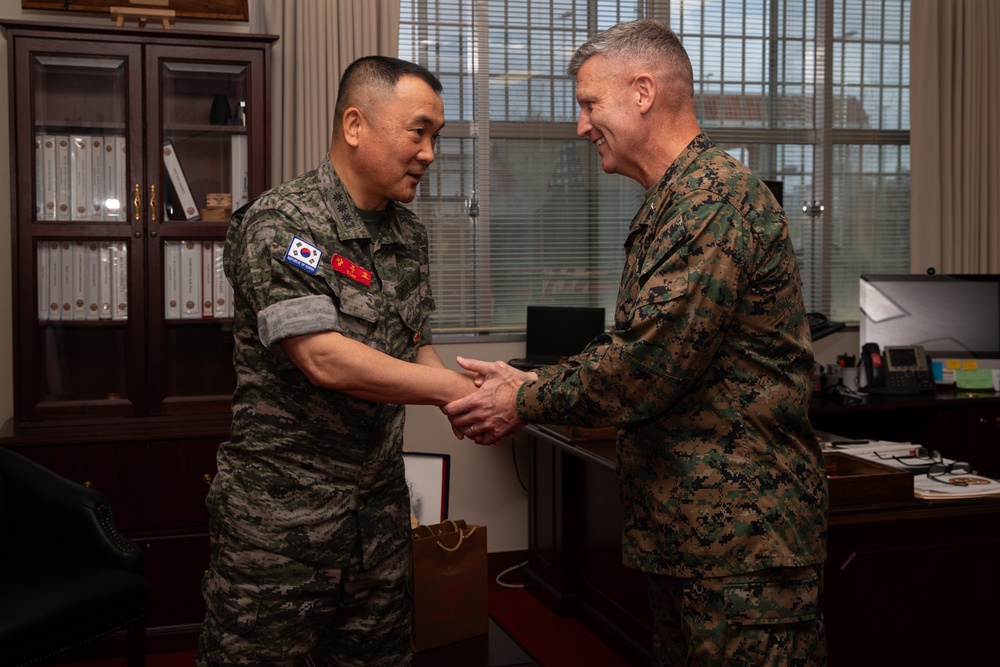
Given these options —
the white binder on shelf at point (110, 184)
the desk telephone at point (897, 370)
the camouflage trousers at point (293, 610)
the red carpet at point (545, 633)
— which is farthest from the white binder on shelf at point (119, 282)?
the desk telephone at point (897, 370)

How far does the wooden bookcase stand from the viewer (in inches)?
133

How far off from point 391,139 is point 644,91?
19.4 inches

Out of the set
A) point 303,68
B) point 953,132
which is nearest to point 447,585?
point 303,68

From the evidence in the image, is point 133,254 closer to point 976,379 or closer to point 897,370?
point 897,370

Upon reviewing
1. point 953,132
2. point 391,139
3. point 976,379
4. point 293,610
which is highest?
point 953,132

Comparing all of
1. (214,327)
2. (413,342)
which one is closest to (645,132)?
(413,342)

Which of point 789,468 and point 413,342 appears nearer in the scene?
point 789,468

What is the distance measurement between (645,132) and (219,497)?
1.06 m

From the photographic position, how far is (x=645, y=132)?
1.88m

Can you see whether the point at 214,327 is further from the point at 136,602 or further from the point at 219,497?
the point at 219,497

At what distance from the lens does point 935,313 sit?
4.43 m

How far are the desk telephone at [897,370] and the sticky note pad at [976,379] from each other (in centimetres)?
15

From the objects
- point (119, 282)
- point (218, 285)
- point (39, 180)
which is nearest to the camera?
point (39, 180)

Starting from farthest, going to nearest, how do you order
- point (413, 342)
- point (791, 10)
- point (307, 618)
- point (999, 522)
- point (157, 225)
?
point (791, 10)
point (157, 225)
point (999, 522)
point (413, 342)
point (307, 618)
